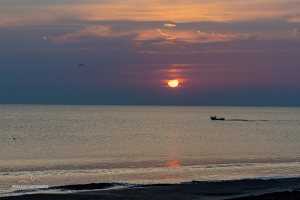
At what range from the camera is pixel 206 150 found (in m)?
52.1

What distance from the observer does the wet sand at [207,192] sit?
2097cm

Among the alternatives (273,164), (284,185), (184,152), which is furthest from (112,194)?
(184,152)

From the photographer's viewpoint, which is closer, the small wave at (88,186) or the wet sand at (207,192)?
the wet sand at (207,192)

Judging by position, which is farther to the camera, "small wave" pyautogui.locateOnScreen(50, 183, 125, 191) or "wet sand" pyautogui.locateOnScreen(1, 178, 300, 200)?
"small wave" pyautogui.locateOnScreen(50, 183, 125, 191)

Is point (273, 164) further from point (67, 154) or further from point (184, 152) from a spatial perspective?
point (67, 154)

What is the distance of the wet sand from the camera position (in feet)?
68.8

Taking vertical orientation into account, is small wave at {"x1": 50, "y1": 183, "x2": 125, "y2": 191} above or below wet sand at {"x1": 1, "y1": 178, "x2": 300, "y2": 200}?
above

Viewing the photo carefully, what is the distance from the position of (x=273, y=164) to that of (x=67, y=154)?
91.5 ft

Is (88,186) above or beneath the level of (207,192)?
above

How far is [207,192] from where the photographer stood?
2333 cm

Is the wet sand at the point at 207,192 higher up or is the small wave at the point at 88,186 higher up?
the small wave at the point at 88,186

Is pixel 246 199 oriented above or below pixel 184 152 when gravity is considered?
below

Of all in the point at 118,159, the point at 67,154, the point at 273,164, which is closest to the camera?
the point at 273,164

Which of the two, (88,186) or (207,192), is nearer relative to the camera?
(207,192)
